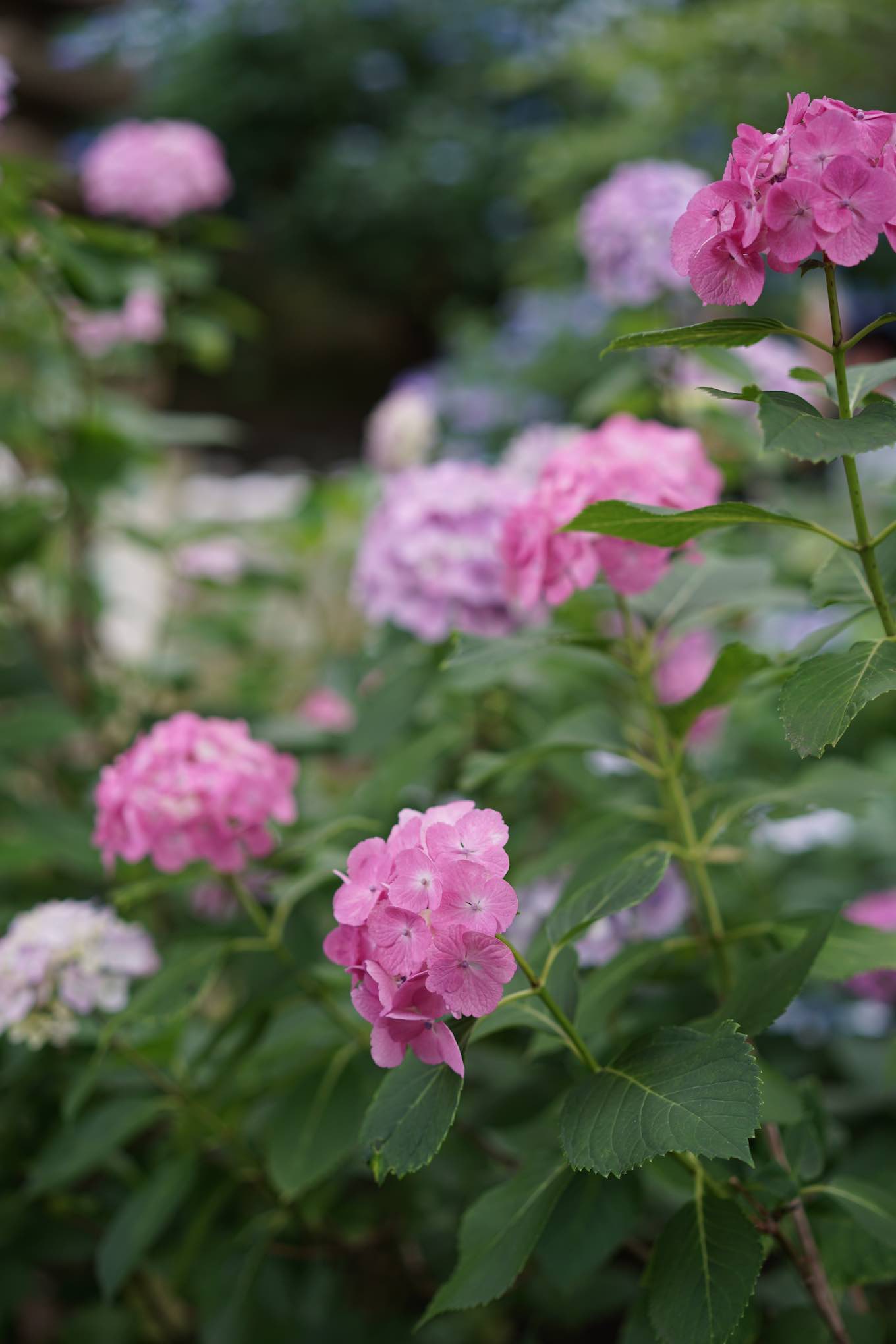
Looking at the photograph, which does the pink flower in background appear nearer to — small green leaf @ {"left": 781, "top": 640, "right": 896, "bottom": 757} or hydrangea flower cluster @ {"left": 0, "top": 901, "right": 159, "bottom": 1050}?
hydrangea flower cluster @ {"left": 0, "top": 901, "right": 159, "bottom": 1050}

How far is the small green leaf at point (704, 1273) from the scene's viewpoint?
1.74ft

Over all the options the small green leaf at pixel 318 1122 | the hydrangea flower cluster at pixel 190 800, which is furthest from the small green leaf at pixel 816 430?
the small green leaf at pixel 318 1122

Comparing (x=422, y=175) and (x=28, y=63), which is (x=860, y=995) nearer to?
(x=28, y=63)

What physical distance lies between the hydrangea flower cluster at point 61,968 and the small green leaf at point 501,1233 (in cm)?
38

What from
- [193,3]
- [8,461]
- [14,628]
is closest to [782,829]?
[14,628]

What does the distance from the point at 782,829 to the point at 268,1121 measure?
0.75 m

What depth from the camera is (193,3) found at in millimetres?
7586

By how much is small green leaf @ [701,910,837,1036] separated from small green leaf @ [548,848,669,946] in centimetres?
9

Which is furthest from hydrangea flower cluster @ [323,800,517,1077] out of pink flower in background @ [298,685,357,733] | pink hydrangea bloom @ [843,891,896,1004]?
pink flower in background @ [298,685,357,733]

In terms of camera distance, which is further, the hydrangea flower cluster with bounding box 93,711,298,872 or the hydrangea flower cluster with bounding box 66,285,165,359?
the hydrangea flower cluster with bounding box 66,285,165,359

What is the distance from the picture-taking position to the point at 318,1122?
0.84 metres

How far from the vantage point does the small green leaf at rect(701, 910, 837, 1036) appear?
60 cm

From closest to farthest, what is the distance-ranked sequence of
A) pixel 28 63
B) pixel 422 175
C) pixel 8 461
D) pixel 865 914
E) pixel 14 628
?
pixel 865 914
pixel 14 628
pixel 8 461
pixel 28 63
pixel 422 175

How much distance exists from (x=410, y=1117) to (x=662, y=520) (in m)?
0.32
